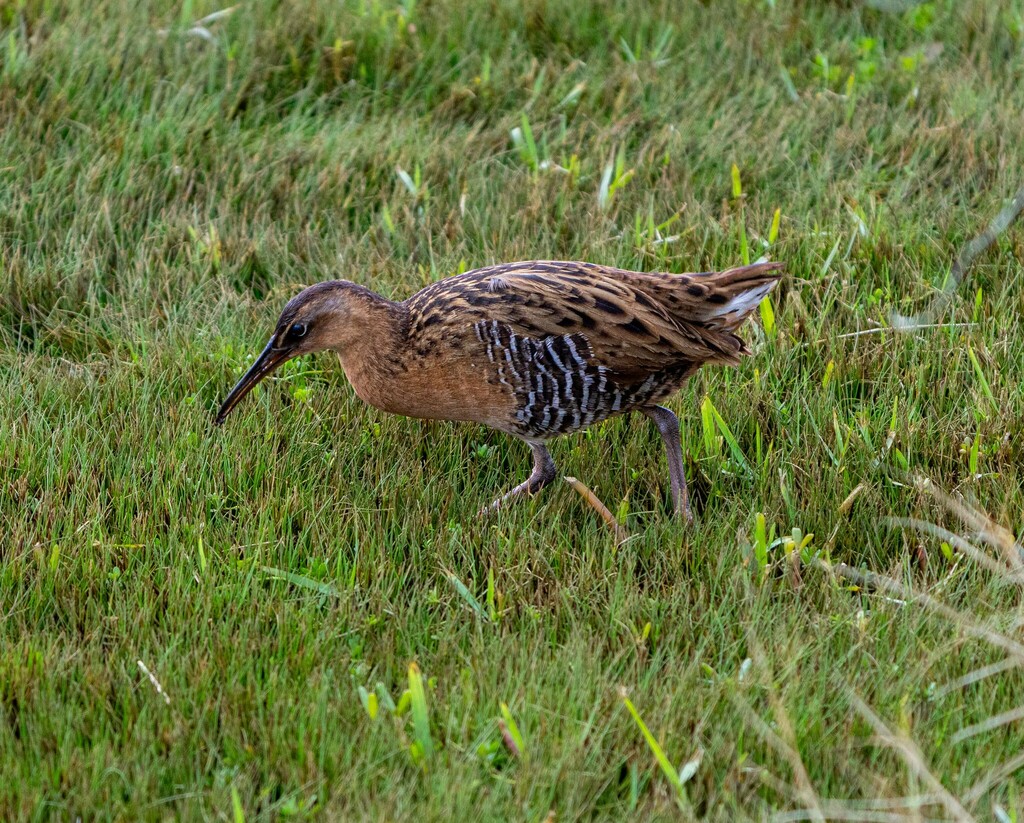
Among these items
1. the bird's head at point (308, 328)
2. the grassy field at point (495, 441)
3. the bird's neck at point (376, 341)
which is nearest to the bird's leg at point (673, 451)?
the grassy field at point (495, 441)

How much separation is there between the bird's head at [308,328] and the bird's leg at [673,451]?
1087mm

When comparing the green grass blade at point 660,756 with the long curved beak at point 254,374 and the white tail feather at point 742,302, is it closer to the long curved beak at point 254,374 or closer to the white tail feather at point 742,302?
the white tail feather at point 742,302

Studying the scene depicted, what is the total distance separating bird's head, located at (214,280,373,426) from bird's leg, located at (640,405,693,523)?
1.09 m

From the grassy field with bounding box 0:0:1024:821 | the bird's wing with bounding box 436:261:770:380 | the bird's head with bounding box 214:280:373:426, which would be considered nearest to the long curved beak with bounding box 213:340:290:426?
the bird's head with bounding box 214:280:373:426

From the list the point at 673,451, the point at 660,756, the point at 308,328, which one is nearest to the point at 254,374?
the point at 308,328

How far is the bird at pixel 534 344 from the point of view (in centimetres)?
438

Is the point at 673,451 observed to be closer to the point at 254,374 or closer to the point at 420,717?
the point at 254,374

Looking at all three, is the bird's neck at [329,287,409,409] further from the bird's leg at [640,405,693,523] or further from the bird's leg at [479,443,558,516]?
the bird's leg at [640,405,693,523]

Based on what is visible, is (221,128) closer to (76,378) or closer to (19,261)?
(19,261)

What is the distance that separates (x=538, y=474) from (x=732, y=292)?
3.05 ft

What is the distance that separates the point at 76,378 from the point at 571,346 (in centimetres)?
188

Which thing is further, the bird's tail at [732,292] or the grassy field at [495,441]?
the bird's tail at [732,292]

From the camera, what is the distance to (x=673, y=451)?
451 cm

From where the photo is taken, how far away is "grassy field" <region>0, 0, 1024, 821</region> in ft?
11.0
